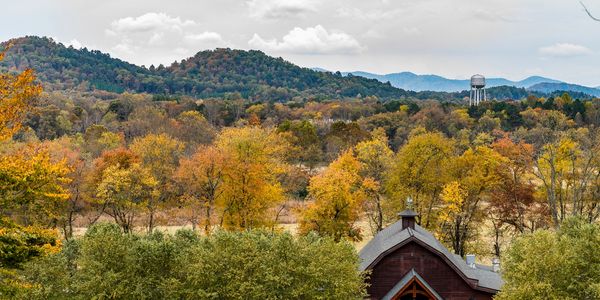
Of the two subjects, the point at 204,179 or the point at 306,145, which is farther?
the point at 306,145

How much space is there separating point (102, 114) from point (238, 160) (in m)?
66.8

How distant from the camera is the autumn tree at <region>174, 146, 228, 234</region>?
3778 cm

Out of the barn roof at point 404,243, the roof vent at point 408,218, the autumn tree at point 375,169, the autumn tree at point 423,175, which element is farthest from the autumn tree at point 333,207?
the roof vent at point 408,218

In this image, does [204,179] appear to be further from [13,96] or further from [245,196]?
[13,96]

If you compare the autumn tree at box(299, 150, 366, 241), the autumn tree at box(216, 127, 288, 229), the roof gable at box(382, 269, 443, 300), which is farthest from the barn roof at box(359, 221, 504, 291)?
the autumn tree at box(216, 127, 288, 229)

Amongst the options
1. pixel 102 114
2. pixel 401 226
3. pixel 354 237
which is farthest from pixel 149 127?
pixel 401 226

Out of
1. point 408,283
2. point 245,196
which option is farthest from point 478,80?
point 408,283

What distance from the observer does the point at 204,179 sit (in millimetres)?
38562

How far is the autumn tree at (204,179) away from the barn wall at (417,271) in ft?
48.5

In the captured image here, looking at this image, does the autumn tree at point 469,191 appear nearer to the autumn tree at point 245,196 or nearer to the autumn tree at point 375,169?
the autumn tree at point 375,169

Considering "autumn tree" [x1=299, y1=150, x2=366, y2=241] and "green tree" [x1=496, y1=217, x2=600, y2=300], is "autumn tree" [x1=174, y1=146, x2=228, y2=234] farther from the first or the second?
"green tree" [x1=496, y1=217, x2=600, y2=300]

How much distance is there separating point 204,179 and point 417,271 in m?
18.3

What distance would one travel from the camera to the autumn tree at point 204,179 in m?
37.8

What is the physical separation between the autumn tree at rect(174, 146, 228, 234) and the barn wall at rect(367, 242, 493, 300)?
582 inches
